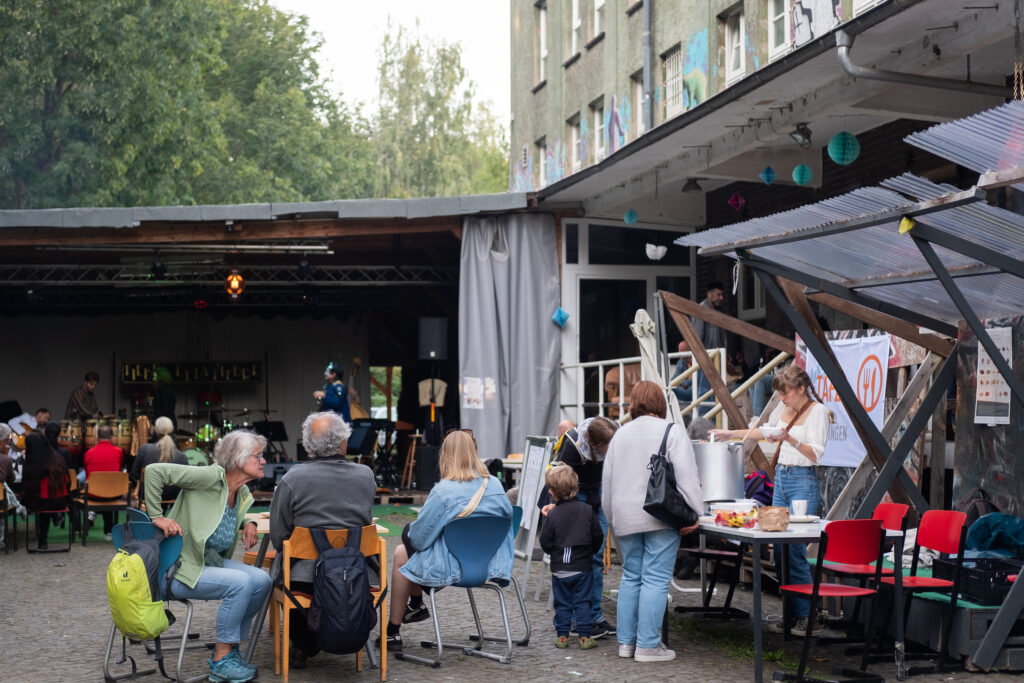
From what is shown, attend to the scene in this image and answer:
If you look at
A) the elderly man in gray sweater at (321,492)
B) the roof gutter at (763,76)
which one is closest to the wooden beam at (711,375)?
the roof gutter at (763,76)

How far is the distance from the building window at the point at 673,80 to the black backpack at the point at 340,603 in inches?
584

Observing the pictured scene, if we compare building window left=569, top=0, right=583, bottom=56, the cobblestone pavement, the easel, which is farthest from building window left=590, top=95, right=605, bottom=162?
the cobblestone pavement

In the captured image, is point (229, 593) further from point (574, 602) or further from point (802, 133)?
point (802, 133)

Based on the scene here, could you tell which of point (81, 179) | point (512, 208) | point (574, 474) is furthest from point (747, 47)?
point (81, 179)

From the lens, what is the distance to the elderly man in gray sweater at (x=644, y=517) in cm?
645

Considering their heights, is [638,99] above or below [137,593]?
above

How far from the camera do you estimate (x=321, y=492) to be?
6062mm

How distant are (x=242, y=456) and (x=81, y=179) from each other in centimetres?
2552

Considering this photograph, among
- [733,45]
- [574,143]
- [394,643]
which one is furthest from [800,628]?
[574,143]

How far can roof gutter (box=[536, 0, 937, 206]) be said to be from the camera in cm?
744

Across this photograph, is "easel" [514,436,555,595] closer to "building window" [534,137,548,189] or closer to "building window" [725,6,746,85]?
"building window" [725,6,746,85]

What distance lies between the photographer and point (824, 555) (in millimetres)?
5762

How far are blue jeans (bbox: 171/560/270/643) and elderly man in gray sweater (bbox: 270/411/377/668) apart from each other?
22 centimetres

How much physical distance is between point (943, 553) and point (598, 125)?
17643 mm
